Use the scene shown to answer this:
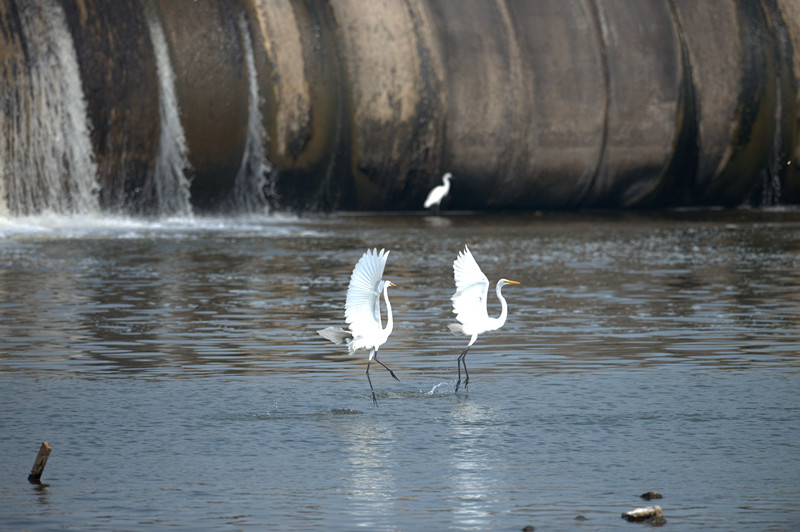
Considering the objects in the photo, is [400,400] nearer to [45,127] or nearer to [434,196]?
[45,127]

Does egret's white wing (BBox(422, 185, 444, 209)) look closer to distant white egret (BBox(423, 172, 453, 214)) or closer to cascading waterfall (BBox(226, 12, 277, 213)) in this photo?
distant white egret (BBox(423, 172, 453, 214))

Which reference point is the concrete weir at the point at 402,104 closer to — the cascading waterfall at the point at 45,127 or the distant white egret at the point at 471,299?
the cascading waterfall at the point at 45,127

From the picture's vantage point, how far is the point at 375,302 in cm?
1043

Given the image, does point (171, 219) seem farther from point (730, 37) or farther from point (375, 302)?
point (375, 302)

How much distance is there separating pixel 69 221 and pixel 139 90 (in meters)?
2.86

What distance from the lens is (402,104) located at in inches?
1240

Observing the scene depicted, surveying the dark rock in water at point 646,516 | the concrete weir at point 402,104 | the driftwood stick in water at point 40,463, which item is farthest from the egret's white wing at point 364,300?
the concrete weir at point 402,104

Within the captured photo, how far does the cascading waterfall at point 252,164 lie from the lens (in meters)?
29.2

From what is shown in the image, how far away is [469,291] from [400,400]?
4.27ft

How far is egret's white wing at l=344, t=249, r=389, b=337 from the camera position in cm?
1025

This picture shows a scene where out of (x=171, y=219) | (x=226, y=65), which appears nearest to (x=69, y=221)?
(x=171, y=219)

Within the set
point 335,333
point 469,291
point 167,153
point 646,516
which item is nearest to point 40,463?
point 335,333

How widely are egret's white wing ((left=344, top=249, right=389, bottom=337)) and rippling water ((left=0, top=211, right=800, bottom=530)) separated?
500mm

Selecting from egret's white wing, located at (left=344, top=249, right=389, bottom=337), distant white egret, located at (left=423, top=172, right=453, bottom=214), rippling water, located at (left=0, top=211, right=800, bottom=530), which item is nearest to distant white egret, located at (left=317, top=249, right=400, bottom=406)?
egret's white wing, located at (left=344, top=249, right=389, bottom=337)
